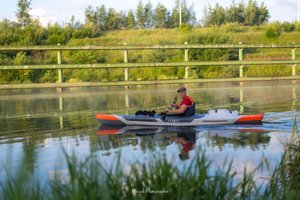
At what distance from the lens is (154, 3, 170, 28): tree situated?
52562 millimetres

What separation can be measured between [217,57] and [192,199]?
25.6m

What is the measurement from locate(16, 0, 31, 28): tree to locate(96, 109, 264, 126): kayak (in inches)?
1199

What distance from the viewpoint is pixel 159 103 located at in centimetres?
1620

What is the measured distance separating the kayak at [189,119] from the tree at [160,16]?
41659 mm

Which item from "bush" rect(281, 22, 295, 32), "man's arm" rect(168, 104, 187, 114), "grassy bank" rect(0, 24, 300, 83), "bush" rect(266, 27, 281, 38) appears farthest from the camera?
"bush" rect(281, 22, 295, 32)

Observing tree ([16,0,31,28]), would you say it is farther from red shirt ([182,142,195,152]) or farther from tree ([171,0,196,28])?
red shirt ([182,142,195,152])

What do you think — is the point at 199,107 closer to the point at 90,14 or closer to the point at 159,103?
the point at 159,103

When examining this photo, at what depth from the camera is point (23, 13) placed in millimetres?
40344

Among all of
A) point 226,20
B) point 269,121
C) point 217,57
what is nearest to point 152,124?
point 269,121

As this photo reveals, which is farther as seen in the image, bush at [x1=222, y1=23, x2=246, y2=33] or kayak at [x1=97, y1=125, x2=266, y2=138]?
bush at [x1=222, y1=23, x2=246, y2=33]

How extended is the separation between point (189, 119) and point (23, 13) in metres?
31.5

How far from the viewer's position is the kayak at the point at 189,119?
36.2ft

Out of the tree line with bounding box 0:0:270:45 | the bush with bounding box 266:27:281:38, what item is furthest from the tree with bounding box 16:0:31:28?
the bush with bounding box 266:27:281:38

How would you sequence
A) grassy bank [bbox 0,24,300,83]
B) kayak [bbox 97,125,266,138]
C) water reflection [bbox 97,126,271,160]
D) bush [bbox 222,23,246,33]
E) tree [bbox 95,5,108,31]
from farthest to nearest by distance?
1. tree [bbox 95,5,108,31]
2. bush [bbox 222,23,246,33]
3. grassy bank [bbox 0,24,300,83]
4. kayak [bbox 97,125,266,138]
5. water reflection [bbox 97,126,271,160]
